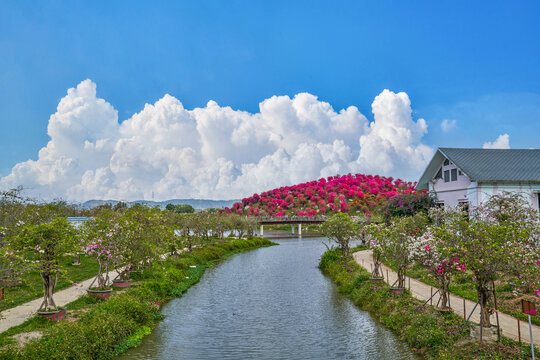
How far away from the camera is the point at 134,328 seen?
19.1 meters

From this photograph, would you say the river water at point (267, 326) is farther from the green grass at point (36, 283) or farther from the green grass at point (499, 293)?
the green grass at point (36, 283)

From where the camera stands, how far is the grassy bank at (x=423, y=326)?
1372cm

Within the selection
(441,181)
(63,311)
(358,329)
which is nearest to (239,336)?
(358,329)

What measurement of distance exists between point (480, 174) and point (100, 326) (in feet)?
97.5

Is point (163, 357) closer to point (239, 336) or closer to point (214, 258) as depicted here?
point (239, 336)

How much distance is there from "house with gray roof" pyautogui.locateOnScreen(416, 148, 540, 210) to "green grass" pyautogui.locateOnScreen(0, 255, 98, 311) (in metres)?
30.2

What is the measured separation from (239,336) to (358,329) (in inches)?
239

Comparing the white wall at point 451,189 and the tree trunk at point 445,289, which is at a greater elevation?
the white wall at point 451,189

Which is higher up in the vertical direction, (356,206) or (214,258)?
(356,206)

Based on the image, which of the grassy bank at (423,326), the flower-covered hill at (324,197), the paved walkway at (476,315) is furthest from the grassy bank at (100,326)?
the flower-covered hill at (324,197)

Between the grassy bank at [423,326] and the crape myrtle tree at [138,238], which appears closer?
the grassy bank at [423,326]

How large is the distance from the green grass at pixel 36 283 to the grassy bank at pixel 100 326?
72.3 inches

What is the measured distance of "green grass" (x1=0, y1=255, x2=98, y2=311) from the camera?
817 inches

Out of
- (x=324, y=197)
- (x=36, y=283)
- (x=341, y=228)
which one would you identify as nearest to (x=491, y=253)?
(x=341, y=228)
